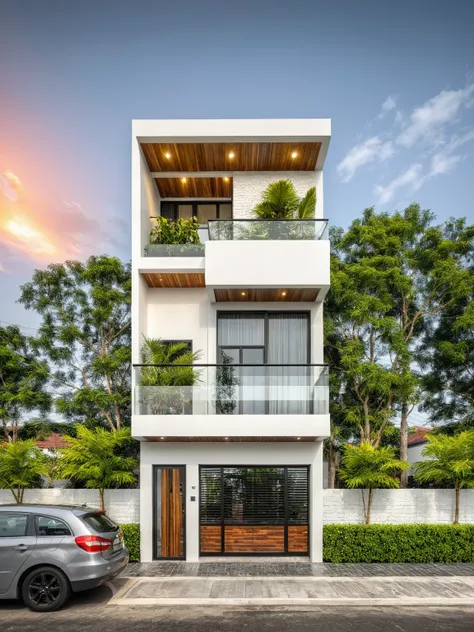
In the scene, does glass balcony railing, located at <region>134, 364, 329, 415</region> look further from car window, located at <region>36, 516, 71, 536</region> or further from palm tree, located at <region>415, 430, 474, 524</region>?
car window, located at <region>36, 516, 71, 536</region>

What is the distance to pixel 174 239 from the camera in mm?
12633

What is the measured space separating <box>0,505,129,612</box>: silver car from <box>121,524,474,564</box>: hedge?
5144 millimetres

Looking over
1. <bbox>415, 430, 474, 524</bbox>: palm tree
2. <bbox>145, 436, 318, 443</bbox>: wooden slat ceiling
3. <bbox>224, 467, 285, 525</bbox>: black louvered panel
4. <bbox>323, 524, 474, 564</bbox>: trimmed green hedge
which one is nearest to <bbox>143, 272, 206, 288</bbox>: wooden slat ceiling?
<bbox>145, 436, 318, 443</bbox>: wooden slat ceiling

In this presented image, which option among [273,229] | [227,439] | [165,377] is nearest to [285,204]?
[273,229]

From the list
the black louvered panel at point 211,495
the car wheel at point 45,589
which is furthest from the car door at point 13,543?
the black louvered panel at point 211,495

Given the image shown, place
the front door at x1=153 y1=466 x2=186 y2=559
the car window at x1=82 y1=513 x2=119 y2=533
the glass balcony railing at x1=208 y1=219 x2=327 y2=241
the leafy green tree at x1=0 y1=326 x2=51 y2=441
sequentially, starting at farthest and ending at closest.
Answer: the leafy green tree at x1=0 y1=326 x2=51 y2=441
the glass balcony railing at x1=208 y1=219 x2=327 y2=241
the front door at x1=153 y1=466 x2=186 y2=559
the car window at x1=82 y1=513 x2=119 y2=533

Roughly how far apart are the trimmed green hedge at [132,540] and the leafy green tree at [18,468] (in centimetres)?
235

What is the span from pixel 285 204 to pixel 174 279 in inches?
128

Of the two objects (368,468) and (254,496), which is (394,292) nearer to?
(368,468)

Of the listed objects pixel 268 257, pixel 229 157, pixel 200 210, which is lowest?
pixel 268 257

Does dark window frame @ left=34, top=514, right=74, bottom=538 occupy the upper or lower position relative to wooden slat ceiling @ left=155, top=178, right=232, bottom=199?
lower

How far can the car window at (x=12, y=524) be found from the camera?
819 centimetres

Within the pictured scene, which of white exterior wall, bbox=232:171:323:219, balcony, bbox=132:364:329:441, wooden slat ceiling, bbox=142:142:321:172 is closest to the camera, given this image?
balcony, bbox=132:364:329:441

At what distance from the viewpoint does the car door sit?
793 cm
